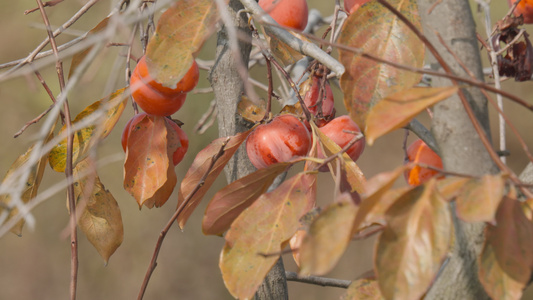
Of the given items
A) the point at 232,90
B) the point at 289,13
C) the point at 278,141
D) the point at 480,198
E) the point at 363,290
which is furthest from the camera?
the point at 289,13

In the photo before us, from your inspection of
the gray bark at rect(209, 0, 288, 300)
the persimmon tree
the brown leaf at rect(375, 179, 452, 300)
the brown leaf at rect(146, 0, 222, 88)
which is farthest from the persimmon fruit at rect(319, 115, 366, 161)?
the brown leaf at rect(375, 179, 452, 300)

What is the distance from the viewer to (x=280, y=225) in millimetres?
404

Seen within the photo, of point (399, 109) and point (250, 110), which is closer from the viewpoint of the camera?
point (399, 109)

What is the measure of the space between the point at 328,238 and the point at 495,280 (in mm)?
96

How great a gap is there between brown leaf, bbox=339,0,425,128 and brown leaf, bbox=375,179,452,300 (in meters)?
0.13

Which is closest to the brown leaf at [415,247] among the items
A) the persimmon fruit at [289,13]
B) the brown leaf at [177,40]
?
the brown leaf at [177,40]

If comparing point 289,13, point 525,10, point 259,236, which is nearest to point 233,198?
point 259,236

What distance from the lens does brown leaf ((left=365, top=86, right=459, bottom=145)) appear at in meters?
0.30

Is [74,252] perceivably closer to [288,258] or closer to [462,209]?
[462,209]

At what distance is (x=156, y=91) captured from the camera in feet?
1.87

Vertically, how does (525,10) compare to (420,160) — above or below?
above

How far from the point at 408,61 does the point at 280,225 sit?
0.50 feet

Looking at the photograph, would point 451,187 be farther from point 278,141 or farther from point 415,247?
point 278,141

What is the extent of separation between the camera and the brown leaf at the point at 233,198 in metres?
0.47
